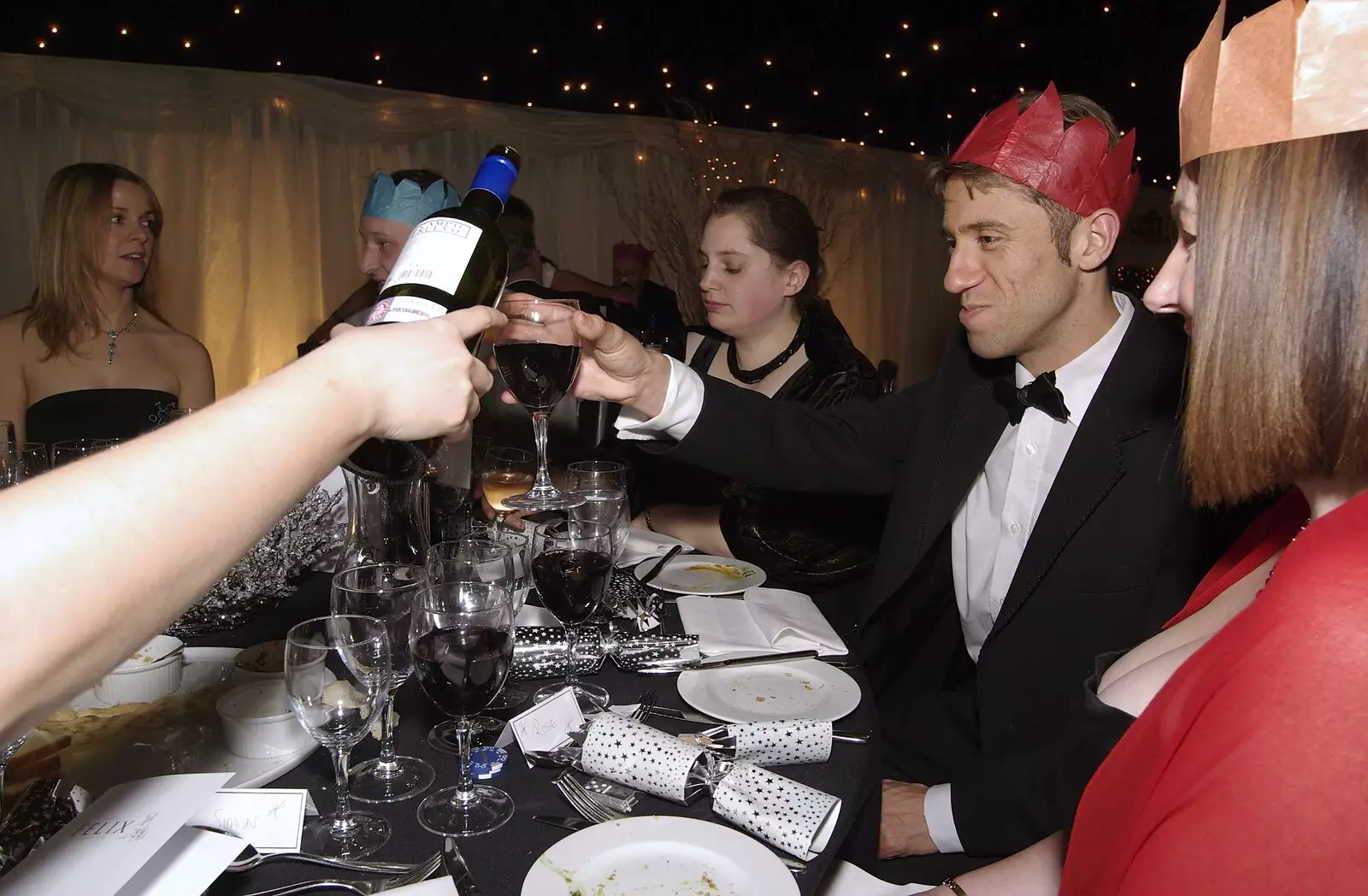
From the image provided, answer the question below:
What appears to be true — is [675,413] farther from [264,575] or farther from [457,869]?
[457,869]

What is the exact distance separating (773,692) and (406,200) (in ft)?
9.91

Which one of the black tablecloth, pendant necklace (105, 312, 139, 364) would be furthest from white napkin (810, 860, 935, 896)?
pendant necklace (105, 312, 139, 364)

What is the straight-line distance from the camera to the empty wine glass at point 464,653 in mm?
1201

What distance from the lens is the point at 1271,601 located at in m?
0.79

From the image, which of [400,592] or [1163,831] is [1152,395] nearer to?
[1163,831]

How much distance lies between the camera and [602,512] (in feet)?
6.23

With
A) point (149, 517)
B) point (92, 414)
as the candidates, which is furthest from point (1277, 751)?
point (92, 414)

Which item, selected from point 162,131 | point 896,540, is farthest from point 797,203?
point 162,131

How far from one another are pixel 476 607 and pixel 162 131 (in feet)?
23.2

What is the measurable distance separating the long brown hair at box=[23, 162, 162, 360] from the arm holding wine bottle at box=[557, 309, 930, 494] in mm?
3137

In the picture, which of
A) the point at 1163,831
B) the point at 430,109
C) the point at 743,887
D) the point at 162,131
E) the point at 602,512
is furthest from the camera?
the point at 430,109

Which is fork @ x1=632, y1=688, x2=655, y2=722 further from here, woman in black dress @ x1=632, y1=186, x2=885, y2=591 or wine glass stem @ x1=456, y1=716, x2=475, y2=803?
woman in black dress @ x1=632, y1=186, x2=885, y2=591

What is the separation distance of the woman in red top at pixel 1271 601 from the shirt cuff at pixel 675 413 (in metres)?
1.31

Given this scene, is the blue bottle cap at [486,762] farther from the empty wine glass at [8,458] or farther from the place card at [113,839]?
the empty wine glass at [8,458]
